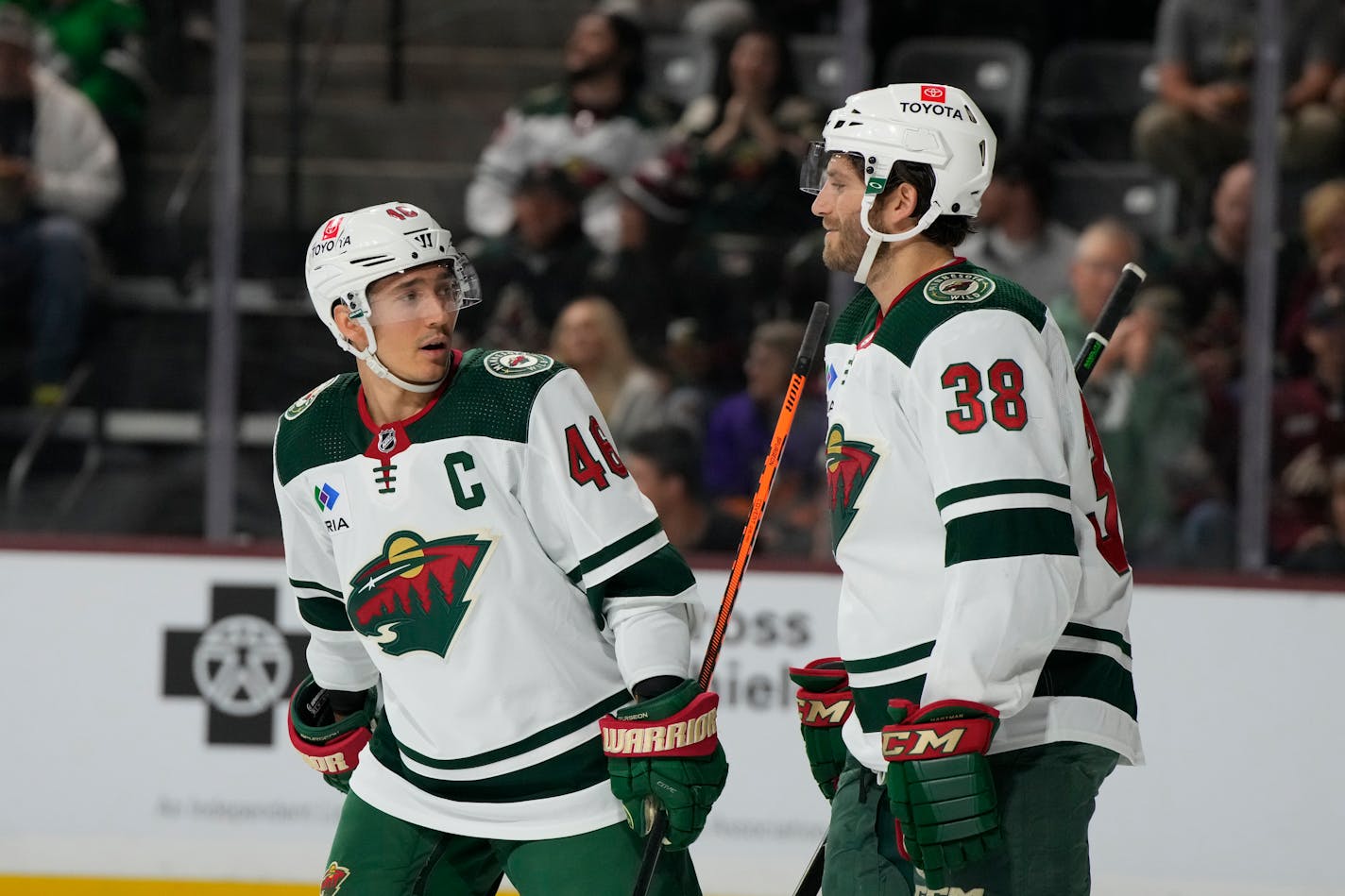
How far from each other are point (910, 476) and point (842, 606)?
0.19 meters

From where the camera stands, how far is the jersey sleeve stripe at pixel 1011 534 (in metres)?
1.77

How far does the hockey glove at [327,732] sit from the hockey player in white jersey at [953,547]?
69 cm

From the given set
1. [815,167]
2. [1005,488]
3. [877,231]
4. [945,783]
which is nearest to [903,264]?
[877,231]

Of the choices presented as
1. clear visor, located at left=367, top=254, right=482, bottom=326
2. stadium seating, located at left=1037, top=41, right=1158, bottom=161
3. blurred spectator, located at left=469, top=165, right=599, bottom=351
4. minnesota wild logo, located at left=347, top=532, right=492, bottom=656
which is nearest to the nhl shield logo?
minnesota wild logo, located at left=347, top=532, right=492, bottom=656

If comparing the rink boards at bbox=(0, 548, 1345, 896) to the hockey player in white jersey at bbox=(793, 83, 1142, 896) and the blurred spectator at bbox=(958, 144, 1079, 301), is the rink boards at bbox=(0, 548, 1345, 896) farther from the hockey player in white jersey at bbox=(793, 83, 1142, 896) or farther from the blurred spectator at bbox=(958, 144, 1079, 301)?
the hockey player in white jersey at bbox=(793, 83, 1142, 896)

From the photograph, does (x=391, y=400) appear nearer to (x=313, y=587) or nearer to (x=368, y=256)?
(x=368, y=256)

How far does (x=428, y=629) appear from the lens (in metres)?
2.17

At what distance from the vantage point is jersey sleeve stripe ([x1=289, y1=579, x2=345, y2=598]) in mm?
2355

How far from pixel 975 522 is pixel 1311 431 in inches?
94.8

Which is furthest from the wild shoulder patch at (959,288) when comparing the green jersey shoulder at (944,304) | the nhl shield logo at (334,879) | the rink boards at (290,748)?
the rink boards at (290,748)

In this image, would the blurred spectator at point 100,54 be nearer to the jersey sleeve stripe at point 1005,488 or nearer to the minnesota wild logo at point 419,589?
the minnesota wild logo at point 419,589

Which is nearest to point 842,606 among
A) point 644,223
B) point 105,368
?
point 644,223

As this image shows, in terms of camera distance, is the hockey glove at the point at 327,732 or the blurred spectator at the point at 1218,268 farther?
the blurred spectator at the point at 1218,268

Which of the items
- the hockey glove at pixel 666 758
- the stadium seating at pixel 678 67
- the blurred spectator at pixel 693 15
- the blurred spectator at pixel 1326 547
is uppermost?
the blurred spectator at pixel 693 15
